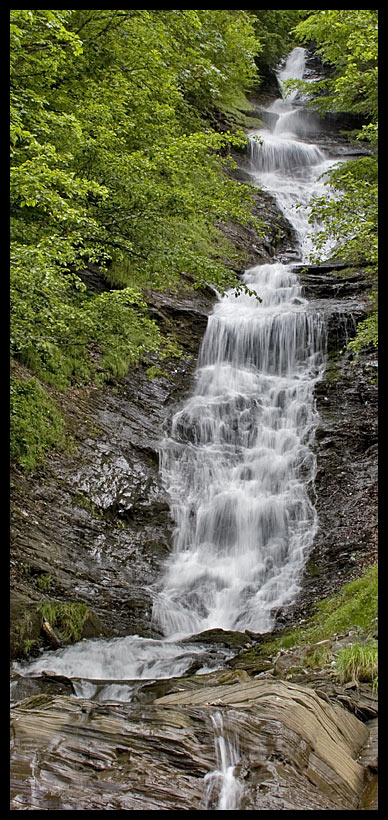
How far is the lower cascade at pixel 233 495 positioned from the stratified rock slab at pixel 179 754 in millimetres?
132

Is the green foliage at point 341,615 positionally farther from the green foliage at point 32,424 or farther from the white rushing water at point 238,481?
the green foliage at point 32,424

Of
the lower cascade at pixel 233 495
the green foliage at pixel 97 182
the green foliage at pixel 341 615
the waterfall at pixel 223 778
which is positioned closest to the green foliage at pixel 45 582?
the lower cascade at pixel 233 495

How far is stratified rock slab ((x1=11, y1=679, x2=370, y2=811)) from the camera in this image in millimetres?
3670

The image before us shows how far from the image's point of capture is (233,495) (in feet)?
36.6

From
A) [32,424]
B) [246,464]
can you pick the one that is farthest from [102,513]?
[246,464]

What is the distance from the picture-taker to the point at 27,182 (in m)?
6.73

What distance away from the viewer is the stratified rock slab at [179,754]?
367 centimetres

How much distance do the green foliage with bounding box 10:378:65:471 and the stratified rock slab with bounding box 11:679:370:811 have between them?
4.92 meters

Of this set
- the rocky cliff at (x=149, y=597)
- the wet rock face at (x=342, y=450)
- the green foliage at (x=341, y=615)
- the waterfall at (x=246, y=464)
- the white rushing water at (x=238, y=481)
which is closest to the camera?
the rocky cliff at (x=149, y=597)

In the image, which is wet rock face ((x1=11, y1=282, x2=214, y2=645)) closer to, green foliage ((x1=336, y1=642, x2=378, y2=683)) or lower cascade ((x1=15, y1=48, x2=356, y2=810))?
lower cascade ((x1=15, y1=48, x2=356, y2=810))

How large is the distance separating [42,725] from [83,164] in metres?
8.23

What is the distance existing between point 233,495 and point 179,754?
7.22 meters

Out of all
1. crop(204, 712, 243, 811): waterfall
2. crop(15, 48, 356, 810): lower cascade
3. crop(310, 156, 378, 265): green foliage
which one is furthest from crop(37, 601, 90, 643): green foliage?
crop(310, 156, 378, 265): green foliage
